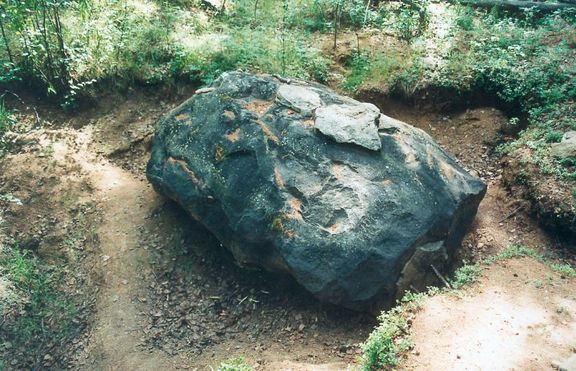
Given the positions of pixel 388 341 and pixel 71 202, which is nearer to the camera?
pixel 388 341

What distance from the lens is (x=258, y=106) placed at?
5.70 metres

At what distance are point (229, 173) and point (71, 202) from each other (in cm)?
230

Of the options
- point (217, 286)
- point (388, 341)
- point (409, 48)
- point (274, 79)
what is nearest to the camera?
point (388, 341)

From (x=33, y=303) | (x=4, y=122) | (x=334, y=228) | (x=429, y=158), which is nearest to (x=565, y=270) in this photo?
(x=429, y=158)

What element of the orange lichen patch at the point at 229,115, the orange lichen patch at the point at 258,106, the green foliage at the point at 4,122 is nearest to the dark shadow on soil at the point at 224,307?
the orange lichen patch at the point at 229,115

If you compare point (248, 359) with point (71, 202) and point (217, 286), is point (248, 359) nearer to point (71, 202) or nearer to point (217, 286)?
point (217, 286)

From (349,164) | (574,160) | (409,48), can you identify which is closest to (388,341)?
(349,164)

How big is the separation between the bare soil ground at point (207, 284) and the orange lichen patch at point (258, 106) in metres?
1.57

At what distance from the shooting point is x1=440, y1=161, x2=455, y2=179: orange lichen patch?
536 cm

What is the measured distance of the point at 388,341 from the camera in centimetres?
409

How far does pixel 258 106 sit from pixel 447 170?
219 centimetres

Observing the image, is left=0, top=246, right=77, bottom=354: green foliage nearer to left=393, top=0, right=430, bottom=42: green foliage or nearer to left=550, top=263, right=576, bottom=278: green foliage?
left=550, top=263, right=576, bottom=278: green foliage

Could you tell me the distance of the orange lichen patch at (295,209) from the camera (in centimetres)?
491

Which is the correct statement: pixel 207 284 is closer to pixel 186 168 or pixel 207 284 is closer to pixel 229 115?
pixel 186 168
